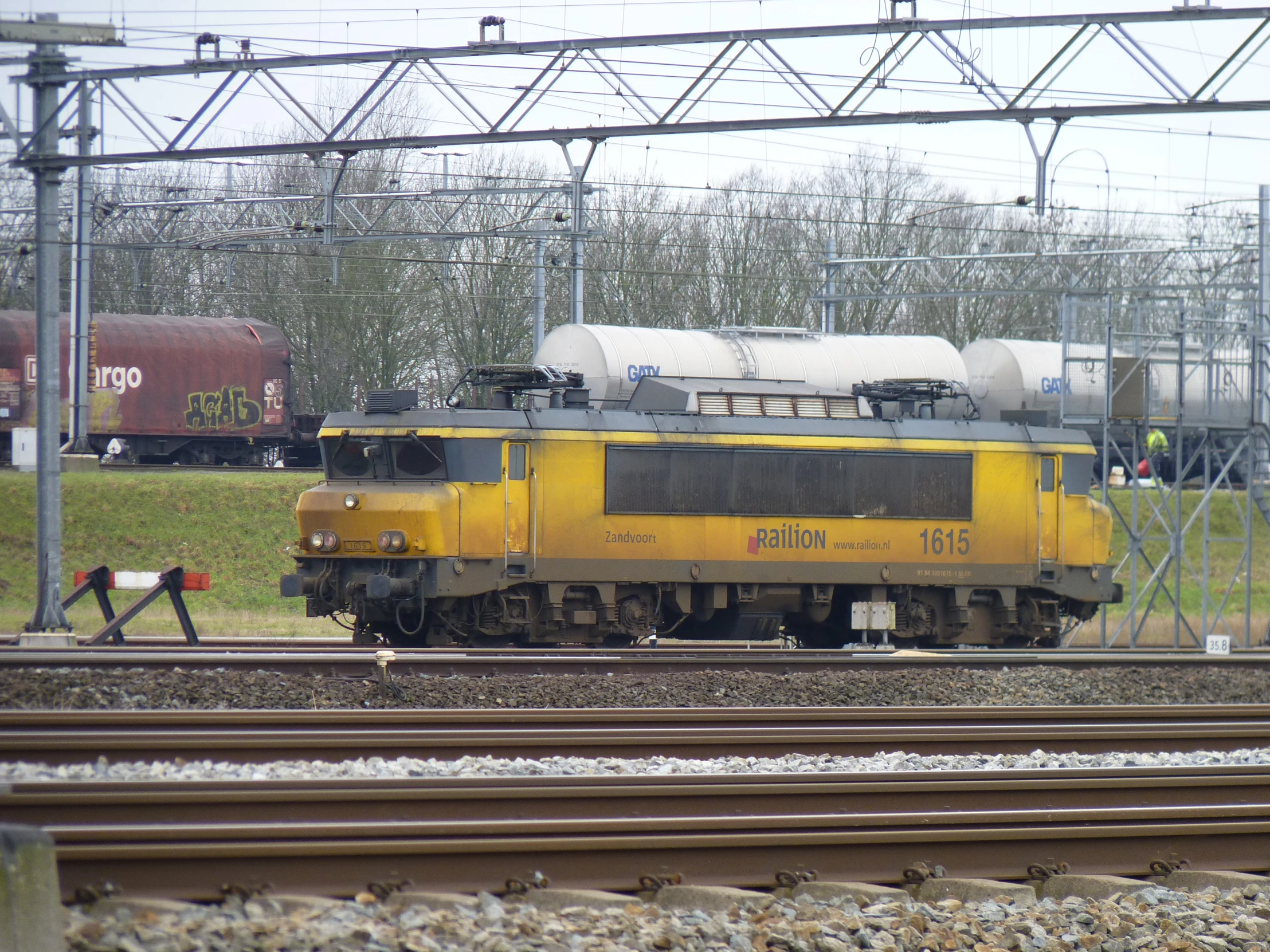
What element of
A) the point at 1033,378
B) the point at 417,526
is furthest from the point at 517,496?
the point at 1033,378

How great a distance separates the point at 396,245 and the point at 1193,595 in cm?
2236

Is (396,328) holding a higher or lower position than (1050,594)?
higher

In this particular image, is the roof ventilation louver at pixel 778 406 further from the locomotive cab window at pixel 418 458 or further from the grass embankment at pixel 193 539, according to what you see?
the grass embankment at pixel 193 539

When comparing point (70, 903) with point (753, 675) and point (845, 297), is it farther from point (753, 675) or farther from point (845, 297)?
point (845, 297)

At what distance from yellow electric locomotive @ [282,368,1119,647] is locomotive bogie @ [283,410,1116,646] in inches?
1.0

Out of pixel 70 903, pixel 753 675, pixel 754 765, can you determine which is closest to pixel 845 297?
pixel 753 675

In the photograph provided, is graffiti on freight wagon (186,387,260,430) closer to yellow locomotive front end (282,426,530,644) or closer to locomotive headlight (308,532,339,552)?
yellow locomotive front end (282,426,530,644)

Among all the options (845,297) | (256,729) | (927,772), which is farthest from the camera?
(845,297)

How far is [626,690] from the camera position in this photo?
12.3 m

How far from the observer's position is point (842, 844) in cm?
646

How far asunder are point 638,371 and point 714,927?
15.0 meters

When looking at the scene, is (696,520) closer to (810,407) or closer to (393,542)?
(810,407)

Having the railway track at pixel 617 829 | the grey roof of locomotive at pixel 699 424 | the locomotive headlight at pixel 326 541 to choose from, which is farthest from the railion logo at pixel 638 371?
the railway track at pixel 617 829

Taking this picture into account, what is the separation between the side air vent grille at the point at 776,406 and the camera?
1617cm
